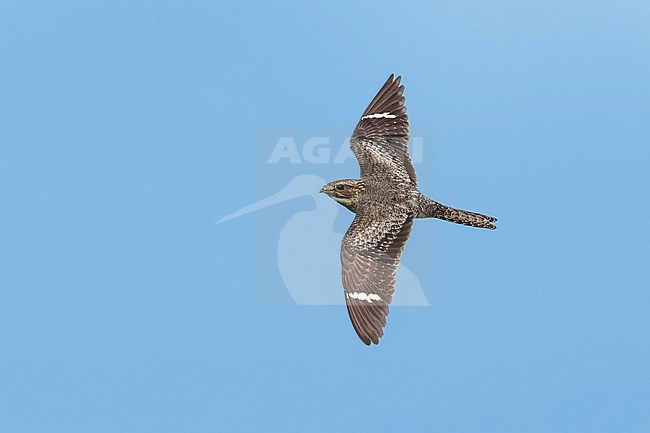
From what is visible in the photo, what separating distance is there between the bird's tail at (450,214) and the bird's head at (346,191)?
4.02 ft

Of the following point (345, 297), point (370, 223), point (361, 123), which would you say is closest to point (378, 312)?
point (345, 297)

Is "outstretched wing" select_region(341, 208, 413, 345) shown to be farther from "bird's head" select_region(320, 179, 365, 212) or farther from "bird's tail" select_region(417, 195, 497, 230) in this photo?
"bird's head" select_region(320, 179, 365, 212)

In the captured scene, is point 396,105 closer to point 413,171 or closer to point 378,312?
point 413,171

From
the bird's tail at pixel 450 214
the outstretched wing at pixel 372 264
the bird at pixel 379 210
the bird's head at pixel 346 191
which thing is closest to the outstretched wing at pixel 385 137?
the bird at pixel 379 210

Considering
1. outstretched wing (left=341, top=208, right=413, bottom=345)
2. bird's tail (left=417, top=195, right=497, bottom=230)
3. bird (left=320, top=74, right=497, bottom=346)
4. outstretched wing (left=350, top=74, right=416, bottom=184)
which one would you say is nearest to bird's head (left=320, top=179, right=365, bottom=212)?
bird (left=320, top=74, right=497, bottom=346)

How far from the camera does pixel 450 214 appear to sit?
17.9 meters

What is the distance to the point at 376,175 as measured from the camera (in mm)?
18500

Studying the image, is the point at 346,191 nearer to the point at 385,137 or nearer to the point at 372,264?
the point at 385,137

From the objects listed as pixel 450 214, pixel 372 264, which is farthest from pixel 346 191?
pixel 450 214

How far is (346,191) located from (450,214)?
200 centimetres

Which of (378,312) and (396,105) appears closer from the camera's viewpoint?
(378,312)

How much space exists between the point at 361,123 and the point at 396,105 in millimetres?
795

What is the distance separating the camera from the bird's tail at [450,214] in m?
17.9

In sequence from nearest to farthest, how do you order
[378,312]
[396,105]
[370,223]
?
[378,312], [370,223], [396,105]
